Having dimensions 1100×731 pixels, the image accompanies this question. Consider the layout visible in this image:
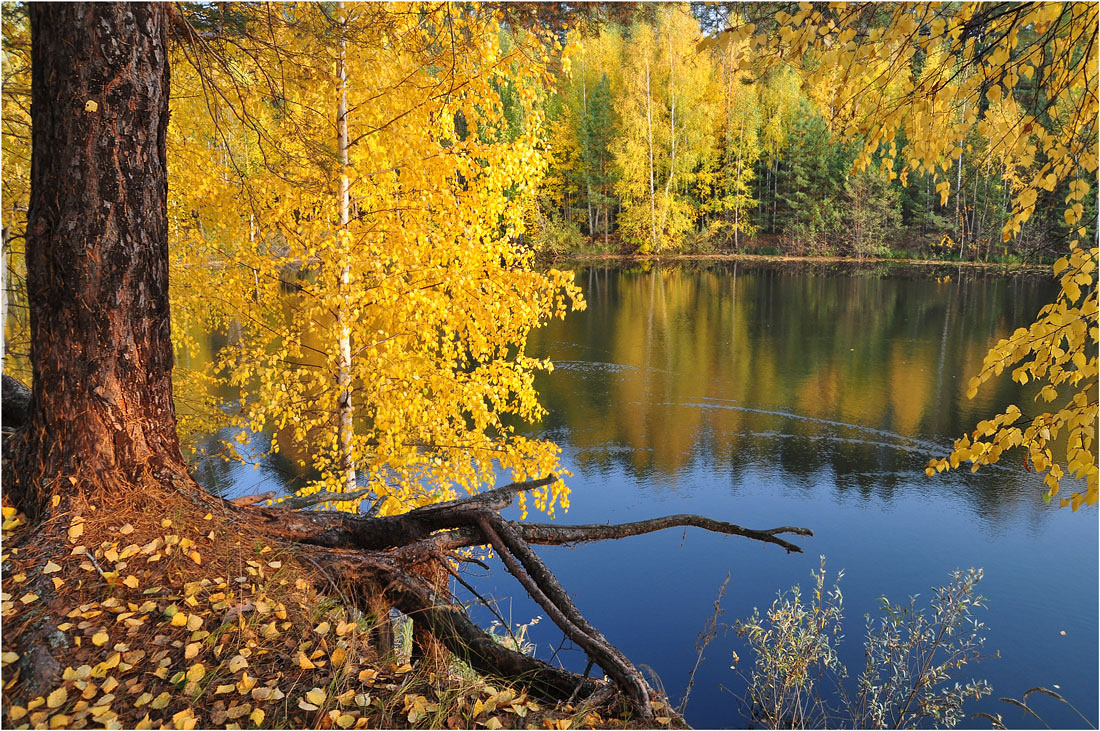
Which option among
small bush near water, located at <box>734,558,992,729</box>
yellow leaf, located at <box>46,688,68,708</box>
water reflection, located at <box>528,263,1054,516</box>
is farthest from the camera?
A: water reflection, located at <box>528,263,1054,516</box>

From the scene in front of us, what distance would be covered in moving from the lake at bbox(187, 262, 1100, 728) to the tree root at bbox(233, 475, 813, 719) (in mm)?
3168

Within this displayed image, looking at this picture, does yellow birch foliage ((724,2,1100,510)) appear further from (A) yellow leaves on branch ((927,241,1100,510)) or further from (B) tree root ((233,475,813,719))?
(B) tree root ((233,475,813,719))

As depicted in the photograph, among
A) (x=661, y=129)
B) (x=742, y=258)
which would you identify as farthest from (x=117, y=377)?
(x=661, y=129)

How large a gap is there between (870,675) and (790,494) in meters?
4.03

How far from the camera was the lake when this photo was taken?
23.4 feet

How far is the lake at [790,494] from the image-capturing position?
7121 millimetres

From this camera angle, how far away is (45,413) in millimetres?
2768

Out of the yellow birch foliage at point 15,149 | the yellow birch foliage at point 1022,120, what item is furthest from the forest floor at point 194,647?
the yellow birch foliage at point 15,149

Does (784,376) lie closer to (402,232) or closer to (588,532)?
(402,232)

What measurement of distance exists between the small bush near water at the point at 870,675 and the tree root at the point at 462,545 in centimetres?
280

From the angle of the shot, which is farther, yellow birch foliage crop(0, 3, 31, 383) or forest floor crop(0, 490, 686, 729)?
yellow birch foliage crop(0, 3, 31, 383)

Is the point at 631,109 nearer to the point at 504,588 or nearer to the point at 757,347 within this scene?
the point at 757,347

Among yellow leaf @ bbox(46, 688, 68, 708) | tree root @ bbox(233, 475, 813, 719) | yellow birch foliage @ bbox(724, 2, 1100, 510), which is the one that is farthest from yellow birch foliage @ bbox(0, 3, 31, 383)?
yellow birch foliage @ bbox(724, 2, 1100, 510)

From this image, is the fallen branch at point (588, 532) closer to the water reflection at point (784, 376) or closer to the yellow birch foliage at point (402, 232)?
the yellow birch foliage at point (402, 232)
